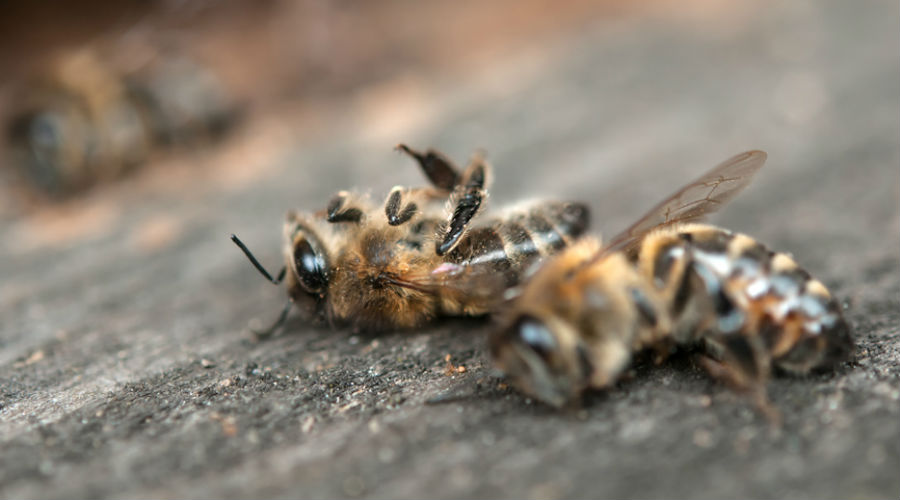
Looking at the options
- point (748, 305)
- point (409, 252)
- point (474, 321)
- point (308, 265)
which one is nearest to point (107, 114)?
point (308, 265)

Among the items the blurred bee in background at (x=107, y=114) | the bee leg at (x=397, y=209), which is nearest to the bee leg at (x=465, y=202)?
the bee leg at (x=397, y=209)

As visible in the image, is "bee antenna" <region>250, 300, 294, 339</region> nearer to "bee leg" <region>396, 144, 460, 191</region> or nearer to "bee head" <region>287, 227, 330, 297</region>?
"bee head" <region>287, 227, 330, 297</region>

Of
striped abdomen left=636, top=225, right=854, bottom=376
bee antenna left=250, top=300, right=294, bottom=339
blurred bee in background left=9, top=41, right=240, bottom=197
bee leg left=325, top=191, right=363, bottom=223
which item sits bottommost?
striped abdomen left=636, top=225, right=854, bottom=376

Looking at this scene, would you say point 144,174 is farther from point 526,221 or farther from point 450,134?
point 526,221

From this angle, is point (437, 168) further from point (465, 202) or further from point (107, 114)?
point (107, 114)

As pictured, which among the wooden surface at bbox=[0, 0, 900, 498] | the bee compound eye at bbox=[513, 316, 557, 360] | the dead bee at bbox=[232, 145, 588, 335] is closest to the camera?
the wooden surface at bbox=[0, 0, 900, 498]

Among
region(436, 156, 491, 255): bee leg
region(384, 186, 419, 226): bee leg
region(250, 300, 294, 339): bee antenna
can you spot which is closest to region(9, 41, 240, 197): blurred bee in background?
region(250, 300, 294, 339): bee antenna
